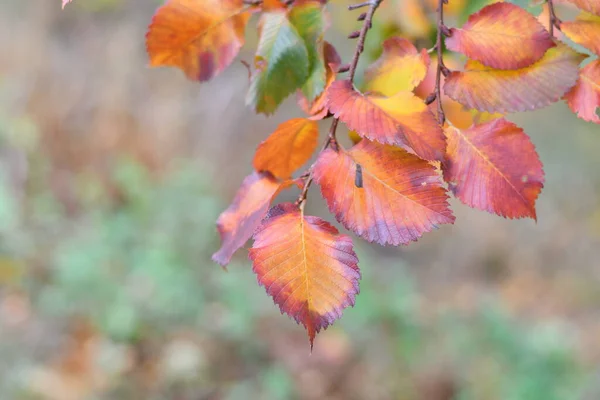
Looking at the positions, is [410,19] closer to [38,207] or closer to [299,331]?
[299,331]

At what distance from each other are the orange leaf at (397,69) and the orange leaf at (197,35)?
0.45ft

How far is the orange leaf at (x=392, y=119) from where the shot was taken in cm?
40

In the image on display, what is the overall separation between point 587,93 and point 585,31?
0.17 ft

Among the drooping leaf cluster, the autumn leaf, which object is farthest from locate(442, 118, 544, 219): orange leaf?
the autumn leaf

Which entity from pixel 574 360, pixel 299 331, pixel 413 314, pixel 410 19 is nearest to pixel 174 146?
pixel 299 331

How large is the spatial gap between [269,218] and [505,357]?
6.20ft

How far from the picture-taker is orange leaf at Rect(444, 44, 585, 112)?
1.46 ft

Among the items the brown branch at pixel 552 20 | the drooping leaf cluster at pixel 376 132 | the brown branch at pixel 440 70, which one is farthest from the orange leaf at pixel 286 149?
the brown branch at pixel 552 20

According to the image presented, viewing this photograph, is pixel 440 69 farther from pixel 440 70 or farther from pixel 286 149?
pixel 286 149

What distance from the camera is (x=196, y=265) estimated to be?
2500 mm

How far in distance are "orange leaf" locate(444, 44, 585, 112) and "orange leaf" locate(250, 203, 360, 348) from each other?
0.50 ft

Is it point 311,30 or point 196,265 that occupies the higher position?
point 311,30

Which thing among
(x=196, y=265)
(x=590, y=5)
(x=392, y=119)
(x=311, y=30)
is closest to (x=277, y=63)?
(x=311, y=30)

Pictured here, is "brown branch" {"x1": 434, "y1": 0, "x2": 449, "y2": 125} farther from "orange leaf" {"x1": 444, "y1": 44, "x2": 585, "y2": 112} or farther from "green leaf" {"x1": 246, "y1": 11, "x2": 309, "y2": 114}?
"green leaf" {"x1": 246, "y1": 11, "x2": 309, "y2": 114}
